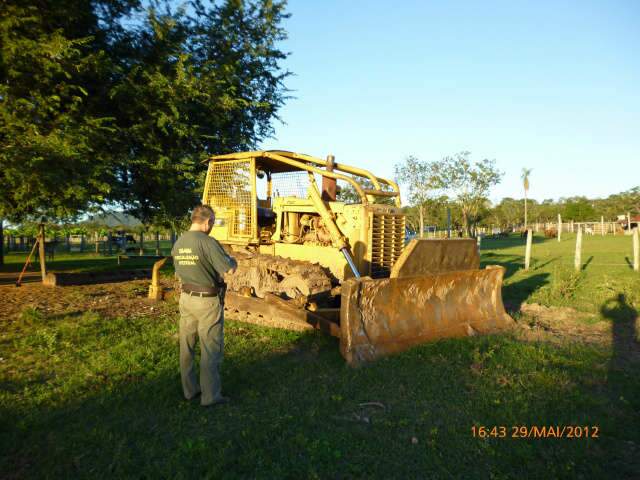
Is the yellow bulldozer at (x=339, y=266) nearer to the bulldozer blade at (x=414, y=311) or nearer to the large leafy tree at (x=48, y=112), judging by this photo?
the bulldozer blade at (x=414, y=311)

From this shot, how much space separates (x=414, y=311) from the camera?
239 inches

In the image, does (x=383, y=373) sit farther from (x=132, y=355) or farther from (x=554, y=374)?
(x=132, y=355)

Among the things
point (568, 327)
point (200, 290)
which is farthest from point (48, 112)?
point (568, 327)

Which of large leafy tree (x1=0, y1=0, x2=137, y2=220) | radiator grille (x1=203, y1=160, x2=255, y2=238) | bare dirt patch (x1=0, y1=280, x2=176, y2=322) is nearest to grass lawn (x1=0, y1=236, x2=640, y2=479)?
bare dirt patch (x1=0, y1=280, x2=176, y2=322)

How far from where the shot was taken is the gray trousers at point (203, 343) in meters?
4.26

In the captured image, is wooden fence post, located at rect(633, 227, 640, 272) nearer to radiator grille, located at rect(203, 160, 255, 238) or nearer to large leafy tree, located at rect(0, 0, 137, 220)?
radiator grille, located at rect(203, 160, 255, 238)

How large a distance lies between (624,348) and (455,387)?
323 centimetres

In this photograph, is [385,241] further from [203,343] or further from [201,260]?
[203,343]

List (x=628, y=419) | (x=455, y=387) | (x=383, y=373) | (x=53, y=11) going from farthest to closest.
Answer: (x=53, y=11), (x=383, y=373), (x=455, y=387), (x=628, y=419)

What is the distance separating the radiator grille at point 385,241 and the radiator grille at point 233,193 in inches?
91.2

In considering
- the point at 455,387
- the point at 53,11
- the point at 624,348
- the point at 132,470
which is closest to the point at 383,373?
the point at 455,387

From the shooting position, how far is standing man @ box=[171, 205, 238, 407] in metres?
4.29

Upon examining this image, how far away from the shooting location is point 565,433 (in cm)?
374

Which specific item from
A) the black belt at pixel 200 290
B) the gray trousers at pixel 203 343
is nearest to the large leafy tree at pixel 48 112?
the black belt at pixel 200 290
